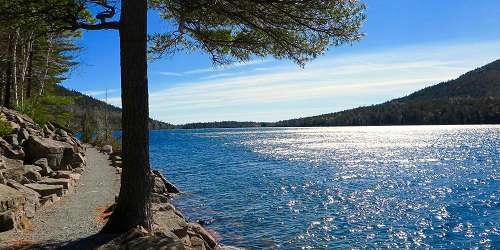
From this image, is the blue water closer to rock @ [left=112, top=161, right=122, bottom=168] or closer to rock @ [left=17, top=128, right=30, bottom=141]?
rock @ [left=112, top=161, right=122, bottom=168]

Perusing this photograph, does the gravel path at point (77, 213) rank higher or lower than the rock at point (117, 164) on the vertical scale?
lower

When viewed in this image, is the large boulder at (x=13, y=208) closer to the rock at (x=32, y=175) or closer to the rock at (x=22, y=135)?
the rock at (x=32, y=175)

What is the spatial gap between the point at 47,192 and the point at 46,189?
0.35 ft

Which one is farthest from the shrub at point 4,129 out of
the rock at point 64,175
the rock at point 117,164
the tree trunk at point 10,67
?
the tree trunk at point 10,67

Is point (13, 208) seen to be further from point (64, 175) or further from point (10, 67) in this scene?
point (10, 67)

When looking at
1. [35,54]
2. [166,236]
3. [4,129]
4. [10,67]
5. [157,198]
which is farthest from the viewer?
[35,54]

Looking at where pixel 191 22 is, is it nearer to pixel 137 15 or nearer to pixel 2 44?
pixel 137 15

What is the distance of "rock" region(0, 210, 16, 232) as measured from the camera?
1089cm

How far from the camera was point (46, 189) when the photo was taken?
1533 cm

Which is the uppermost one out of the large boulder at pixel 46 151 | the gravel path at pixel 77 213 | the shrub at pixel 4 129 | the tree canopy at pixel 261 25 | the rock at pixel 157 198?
the tree canopy at pixel 261 25

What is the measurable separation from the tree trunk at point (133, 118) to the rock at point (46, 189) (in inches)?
231

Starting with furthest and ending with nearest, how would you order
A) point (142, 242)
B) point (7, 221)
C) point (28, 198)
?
point (28, 198)
point (7, 221)
point (142, 242)

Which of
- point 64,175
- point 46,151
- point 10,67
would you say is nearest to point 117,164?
point 46,151

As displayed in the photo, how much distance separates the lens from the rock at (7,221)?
35.7 ft
